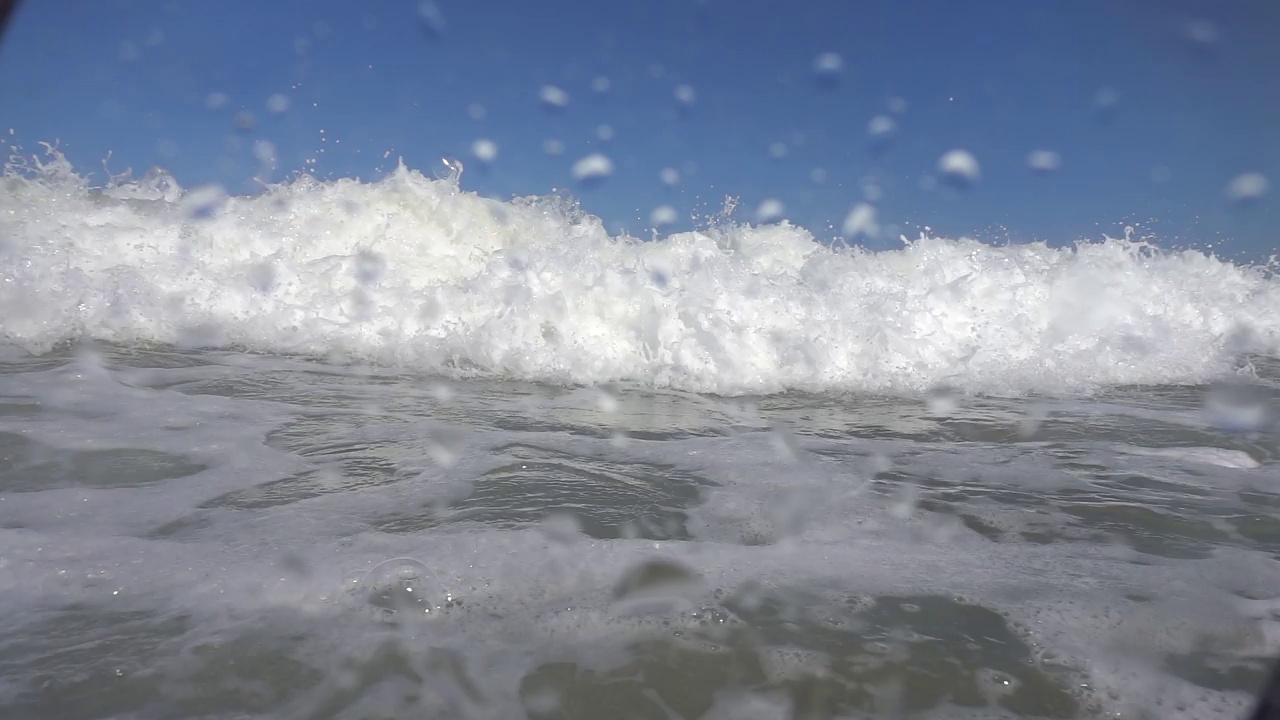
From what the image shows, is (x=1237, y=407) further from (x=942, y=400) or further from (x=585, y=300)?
(x=585, y=300)

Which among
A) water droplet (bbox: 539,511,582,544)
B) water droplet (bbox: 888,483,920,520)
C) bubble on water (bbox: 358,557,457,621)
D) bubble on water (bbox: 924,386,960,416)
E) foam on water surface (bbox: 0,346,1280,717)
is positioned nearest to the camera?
foam on water surface (bbox: 0,346,1280,717)

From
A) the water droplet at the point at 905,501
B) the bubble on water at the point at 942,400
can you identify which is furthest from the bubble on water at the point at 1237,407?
the water droplet at the point at 905,501

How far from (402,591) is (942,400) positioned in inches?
141

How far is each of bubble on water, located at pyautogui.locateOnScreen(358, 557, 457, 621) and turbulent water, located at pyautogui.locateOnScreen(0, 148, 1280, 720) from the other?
0.01 metres

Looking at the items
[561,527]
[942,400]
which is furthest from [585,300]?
[561,527]

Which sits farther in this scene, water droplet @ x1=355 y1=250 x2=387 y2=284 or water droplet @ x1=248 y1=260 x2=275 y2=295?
water droplet @ x1=355 y1=250 x2=387 y2=284

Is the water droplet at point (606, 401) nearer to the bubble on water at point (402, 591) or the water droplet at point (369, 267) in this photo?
the bubble on water at point (402, 591)

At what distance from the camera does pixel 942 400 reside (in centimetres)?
454

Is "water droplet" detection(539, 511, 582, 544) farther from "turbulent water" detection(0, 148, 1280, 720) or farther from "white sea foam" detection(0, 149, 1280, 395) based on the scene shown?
"white sea foam" detection(0, 149, 1280, 395)

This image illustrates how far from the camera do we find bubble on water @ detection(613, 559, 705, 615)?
1.66 m

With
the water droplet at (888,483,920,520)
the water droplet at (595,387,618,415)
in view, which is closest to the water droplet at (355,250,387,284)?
the water droplet at (595,387,618,415)

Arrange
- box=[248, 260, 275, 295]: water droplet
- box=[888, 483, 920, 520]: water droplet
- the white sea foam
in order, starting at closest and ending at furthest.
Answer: box=[888, 483, 920, 520]: water droplet
the white sea foam
box=[248, 260, 275, 295]: water droplet

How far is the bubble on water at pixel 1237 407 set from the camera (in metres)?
3.94

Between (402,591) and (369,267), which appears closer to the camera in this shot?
(402,591)
